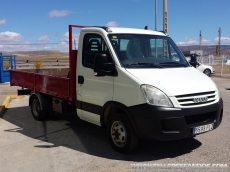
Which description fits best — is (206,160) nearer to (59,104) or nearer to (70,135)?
(70,135)

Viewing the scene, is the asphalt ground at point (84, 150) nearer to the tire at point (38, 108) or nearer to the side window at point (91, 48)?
the tire at point (38, 108)

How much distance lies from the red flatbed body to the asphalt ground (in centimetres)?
94

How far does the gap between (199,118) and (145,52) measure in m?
1.60

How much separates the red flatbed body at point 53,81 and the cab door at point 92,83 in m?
0.22

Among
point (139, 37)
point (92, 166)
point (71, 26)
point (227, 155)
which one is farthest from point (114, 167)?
point (71, 26)

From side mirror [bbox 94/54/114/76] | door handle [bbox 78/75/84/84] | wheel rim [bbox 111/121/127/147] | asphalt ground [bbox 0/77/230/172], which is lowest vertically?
asphalt ground [bbox 0/77/230/172]

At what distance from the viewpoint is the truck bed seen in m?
6.37

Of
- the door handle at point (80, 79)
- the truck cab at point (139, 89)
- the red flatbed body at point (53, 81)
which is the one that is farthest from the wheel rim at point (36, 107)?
the door handle at point (80, 79)

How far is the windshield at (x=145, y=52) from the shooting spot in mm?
5195

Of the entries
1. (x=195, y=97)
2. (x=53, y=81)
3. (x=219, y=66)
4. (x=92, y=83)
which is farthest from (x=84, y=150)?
(x=219, y=66)

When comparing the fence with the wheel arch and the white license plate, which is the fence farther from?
the wheel arch

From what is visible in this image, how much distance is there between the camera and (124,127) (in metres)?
4.96

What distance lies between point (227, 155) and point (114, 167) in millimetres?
2014

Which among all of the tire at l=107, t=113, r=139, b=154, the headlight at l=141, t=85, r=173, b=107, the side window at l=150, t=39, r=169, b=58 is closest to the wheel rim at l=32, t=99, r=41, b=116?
the tire at l=107, t=113, r=139, b=154
